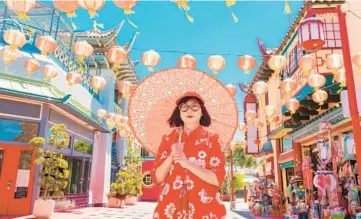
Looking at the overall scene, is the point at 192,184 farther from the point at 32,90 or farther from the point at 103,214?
the point at 103,214

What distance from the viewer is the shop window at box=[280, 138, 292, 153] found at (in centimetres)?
1478

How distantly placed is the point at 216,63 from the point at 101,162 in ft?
39.2

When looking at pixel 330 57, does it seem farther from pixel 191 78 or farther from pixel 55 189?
pixel 55 189

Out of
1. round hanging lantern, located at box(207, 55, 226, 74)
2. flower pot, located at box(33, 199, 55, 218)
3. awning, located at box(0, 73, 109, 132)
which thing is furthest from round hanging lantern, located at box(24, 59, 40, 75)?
round hanging lantern, located at box(207, 55, 226, 74)

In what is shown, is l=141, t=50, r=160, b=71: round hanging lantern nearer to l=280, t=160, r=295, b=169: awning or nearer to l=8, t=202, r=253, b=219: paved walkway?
l=8, t=202, r=253, b=219: paved walkway

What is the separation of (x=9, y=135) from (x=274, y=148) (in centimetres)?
1329

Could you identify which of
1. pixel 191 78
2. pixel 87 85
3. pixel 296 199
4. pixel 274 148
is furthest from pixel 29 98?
pixel 274 148

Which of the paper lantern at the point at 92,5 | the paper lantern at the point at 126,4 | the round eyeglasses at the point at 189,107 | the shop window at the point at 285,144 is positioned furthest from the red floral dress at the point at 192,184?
the shop window at the point at 285,144

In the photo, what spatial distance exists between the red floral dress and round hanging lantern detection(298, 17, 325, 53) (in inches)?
259

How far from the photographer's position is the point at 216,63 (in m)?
7.81

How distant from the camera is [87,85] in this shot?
16.3 meters

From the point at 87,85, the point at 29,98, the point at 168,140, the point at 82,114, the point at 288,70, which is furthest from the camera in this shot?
the point at 87,85

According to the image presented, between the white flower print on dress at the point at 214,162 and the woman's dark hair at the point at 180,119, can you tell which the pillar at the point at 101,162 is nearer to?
the woman's dark hair at the point at 180,119

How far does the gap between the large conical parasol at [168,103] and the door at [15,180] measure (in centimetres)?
948
